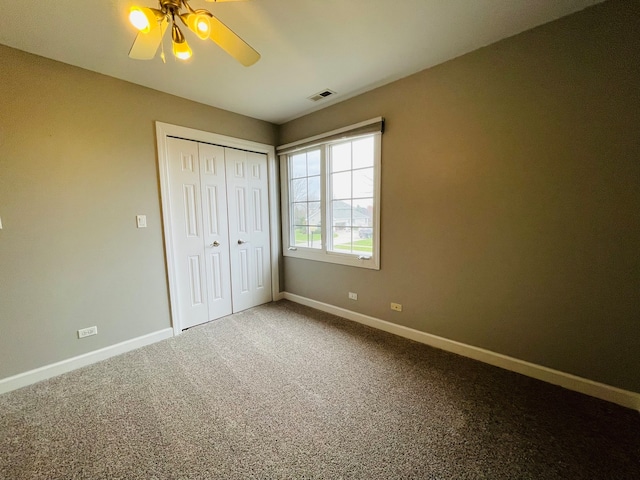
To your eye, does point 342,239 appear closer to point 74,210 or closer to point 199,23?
point 199,23

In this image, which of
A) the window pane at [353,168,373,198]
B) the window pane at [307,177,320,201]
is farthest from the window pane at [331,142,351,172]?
the window pane at [307,177,320,201]

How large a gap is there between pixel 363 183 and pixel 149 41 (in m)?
2.07

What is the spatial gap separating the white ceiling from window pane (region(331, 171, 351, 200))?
3.01ft

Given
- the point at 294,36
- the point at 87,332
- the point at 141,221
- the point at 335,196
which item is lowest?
the point at 87,332

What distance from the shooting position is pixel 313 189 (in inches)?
130

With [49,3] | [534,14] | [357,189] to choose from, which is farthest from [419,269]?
[49,3]

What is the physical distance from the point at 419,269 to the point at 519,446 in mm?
1374

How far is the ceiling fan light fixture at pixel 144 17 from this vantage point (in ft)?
3.71

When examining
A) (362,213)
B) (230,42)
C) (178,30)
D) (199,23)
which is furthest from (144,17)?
(362,213)

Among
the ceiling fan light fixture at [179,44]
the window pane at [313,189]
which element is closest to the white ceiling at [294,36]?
the ceiling fan light fixture at [179,44]

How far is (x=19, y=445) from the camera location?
4.76ft

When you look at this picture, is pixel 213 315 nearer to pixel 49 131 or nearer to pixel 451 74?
pixel 49 131

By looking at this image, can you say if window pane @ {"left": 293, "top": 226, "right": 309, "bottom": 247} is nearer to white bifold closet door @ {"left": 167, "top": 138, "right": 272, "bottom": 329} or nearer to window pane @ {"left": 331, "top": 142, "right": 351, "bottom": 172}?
white bifold closet door @ {"left": 167, "top": 138, "right": 272, "bottom": 329}

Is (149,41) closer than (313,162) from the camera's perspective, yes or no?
Yes
